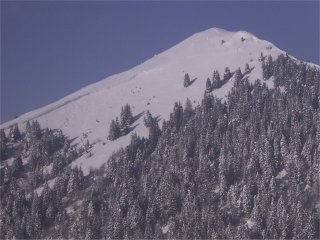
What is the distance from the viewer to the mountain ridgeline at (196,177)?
12638 cm

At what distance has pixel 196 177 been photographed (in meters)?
143

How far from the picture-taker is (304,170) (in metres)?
134

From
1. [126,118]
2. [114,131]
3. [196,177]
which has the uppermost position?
[126,118]

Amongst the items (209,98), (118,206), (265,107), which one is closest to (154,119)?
(209,98)

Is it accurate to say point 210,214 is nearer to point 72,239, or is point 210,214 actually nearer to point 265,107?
point 72,239

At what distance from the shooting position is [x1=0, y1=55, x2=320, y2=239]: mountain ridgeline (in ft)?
415

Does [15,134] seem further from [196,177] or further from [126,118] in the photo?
[196,177]

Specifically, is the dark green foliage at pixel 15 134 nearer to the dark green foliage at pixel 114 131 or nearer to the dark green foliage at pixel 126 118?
the dark green foliage at pixel 114 131

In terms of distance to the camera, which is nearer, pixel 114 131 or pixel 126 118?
pixel 114 131

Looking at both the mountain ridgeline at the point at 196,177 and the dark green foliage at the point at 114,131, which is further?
the dark green foliage at the point at 114,131

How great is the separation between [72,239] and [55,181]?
1122 inches

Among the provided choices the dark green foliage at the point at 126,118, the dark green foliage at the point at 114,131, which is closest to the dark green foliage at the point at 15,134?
the dark green foliage at the point at 114,131

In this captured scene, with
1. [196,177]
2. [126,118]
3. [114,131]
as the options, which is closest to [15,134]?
[114,131]

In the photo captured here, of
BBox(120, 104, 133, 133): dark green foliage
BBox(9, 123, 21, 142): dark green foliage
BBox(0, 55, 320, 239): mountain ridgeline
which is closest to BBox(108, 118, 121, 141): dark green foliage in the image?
BBox(0, 55, 320, 239): mountain ridgeline
